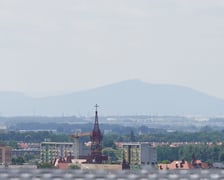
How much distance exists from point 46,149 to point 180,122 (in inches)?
5206

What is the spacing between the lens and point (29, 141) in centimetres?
9500

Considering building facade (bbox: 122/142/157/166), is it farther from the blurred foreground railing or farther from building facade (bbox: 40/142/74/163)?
the blurred foreground railing

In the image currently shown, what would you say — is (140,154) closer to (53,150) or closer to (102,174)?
(53,150)

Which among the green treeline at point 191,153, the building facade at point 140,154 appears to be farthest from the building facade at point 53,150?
the green treeline at point 191,153

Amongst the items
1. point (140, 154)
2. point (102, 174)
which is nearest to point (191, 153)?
point (140, 154)

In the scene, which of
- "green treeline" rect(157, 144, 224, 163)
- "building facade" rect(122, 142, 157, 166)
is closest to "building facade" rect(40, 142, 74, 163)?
"building facade" rect(122, 142, 157, 166)

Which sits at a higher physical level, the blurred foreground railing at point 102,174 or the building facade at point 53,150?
the building facade at point 53,150

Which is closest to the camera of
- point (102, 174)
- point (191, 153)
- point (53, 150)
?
point (102, 174)

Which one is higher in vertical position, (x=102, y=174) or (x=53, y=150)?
(x=53, y=150)

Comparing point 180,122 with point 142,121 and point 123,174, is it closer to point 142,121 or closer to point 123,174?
point 142,121

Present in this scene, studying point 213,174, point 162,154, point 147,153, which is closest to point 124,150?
point 162,154

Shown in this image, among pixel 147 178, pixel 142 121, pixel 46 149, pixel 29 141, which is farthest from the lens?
pixel 142 121

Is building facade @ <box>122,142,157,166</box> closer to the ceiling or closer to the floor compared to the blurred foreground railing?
closer to the ceiling

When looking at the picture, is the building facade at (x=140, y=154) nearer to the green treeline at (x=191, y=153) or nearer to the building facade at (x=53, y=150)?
the green treeline at (x=191, y=153)
